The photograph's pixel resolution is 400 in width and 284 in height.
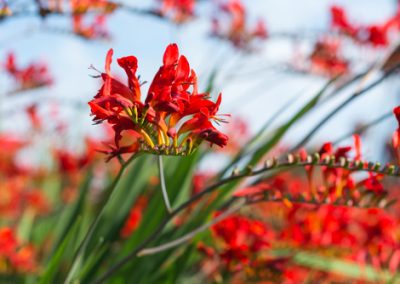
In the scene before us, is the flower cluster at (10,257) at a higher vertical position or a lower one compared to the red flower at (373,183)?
lower

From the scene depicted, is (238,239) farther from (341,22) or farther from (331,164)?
(341,22)

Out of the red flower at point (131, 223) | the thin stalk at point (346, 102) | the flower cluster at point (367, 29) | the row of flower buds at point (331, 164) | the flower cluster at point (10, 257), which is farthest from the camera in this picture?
the flower cluster at point (367, 29)

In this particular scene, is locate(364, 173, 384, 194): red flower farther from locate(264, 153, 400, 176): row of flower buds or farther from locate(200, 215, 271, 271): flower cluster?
locate(200, 215, 271, 271): flower cluster

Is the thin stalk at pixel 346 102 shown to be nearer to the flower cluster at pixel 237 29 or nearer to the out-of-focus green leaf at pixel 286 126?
the out-of-focus green leaf at pixel 286 126

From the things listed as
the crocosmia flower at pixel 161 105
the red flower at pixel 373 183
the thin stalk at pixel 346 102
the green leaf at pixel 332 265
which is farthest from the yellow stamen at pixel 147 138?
the green leaf at pixel 332 265

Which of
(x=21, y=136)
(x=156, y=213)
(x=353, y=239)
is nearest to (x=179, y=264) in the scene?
(x=156, y=213)

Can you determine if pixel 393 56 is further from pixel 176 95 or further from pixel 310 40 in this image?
pixel 310 40
